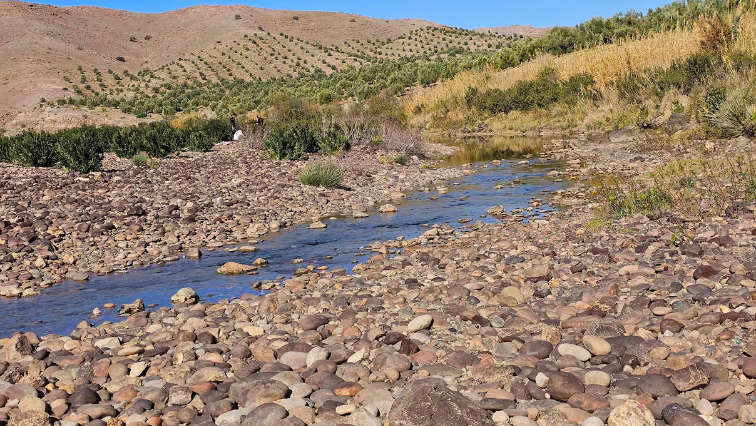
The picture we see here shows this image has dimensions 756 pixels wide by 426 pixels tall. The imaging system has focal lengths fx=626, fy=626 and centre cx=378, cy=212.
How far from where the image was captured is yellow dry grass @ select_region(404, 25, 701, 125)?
74.5 ft

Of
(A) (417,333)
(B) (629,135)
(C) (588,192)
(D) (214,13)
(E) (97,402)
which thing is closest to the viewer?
(E) (97,402)

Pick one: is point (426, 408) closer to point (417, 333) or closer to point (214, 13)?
point (417, 333)

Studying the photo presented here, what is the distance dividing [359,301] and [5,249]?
5886mm

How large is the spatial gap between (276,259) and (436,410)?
5643mm

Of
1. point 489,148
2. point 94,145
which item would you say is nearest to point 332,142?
point 489,148

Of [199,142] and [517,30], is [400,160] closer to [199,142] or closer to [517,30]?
[199,142]

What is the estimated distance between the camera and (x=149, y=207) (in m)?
11.6

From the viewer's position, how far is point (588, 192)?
1216cm

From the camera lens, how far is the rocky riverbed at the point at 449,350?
364cm

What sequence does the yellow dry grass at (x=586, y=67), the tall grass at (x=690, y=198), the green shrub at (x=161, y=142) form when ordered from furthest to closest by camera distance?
the yellow dry grass at (x=586, y=67), the green shrub at (x=161, y=142), the tall grass at (x=690, y=198)

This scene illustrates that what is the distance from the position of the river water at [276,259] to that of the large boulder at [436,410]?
3.86 meters

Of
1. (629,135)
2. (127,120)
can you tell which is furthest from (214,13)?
(629,135)

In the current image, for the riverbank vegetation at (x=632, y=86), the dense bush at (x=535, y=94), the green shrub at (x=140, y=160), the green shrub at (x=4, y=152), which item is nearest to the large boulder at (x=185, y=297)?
the green shrub at (x=140, y=160)

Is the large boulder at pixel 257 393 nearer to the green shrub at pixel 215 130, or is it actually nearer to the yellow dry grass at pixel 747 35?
the green shrub at pixel 215 130
